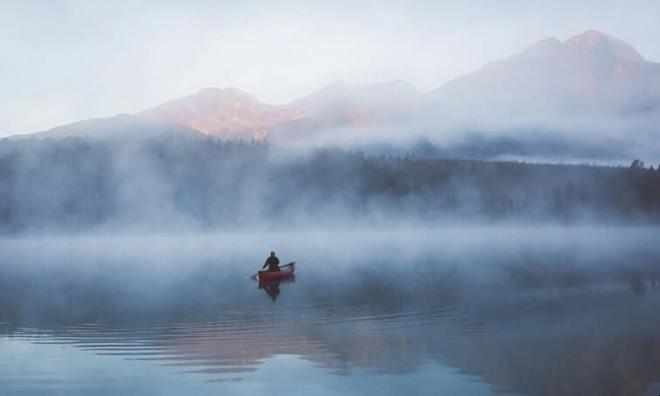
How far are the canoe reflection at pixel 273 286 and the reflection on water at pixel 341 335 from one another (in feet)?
0.89

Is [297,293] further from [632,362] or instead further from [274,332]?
[632,362]

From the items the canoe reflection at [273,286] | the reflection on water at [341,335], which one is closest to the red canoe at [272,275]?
the canoe reflection at [273,286]

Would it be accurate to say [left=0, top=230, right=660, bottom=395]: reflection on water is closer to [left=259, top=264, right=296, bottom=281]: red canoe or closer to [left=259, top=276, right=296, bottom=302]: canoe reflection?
[left=259, top=276, right=296, bottom=302]: canoe reflection

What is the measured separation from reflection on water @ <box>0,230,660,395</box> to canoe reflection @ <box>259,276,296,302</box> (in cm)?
27

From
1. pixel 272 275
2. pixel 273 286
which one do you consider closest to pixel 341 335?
pixel 273 286

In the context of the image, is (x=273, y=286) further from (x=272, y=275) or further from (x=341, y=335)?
(x=341, y=335)

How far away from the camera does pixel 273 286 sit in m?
50.8

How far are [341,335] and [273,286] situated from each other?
21070 millimetres

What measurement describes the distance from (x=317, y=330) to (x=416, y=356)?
6.95 meters

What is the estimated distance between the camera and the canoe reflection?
1813 inches

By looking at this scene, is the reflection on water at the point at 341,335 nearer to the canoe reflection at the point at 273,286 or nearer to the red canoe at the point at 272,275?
the canoe reflection at the point at 273,286

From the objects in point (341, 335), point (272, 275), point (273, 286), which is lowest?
point (341, 335)

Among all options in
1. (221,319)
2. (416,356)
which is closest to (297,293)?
(221,319)

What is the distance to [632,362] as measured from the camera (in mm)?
24578
